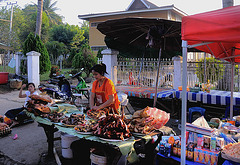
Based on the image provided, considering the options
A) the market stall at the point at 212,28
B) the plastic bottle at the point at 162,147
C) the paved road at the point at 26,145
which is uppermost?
the market stall at the point at 212,28

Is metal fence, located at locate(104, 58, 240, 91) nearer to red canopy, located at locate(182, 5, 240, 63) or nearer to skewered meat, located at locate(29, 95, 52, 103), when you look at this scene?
skewered meat, located at locate(29, 95, 52, 103)

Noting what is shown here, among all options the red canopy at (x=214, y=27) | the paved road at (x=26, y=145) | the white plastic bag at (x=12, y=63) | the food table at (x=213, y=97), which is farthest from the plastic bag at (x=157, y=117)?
the white plastic bag at (x=12, y=63)

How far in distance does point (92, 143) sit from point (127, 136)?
0.52 m

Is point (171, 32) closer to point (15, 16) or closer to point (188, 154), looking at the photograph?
point (188, 154)

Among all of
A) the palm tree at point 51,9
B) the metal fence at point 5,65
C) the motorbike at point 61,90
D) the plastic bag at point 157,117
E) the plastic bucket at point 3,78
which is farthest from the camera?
the palm tree at point 51,9

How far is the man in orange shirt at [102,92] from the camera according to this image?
Result: 4.22m

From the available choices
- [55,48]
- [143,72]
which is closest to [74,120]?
[143,72]

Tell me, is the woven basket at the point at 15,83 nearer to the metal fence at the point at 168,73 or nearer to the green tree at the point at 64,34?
the metal fence at the point at 168,73

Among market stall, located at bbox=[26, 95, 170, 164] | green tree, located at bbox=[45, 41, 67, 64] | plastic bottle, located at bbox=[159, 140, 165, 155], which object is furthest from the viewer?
green tree, located at bbox=[45, 41, 67, 64]

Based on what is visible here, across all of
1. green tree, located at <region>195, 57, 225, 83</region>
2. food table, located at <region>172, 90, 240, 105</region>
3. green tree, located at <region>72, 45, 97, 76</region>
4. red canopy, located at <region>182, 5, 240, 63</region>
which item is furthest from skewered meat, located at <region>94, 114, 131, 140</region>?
green tree, located at <region>72, 45, 97, 76</region>

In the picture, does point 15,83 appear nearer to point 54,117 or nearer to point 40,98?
point 40,98

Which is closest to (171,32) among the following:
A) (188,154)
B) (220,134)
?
(220,134)

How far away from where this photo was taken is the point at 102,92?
4414mm

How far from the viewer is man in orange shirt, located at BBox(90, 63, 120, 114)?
166 inches
